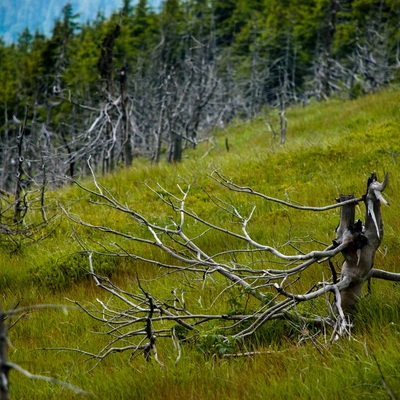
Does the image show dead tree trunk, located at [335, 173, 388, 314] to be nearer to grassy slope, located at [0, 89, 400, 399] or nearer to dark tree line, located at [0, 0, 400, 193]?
grassy slope, located at [0, 89, 400, 399]

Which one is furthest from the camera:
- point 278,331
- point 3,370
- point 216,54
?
point 216,54

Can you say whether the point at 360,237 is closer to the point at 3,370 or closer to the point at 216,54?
the point at 3,370

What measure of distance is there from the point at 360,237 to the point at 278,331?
30.9 inches

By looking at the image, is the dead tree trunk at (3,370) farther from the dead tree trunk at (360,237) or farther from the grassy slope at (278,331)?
the dead tree trunk at (360,237)

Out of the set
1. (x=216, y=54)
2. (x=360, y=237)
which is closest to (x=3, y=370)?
(x=360, y=237)

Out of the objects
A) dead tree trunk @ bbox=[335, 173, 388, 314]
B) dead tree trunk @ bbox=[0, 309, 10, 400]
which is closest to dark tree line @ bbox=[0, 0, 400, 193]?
dead tree trunk @ bbox=[335, 173, 388, 314]

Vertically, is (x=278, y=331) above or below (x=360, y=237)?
below

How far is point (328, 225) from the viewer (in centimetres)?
515

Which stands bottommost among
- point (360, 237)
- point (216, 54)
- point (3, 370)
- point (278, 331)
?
point (278, 331)

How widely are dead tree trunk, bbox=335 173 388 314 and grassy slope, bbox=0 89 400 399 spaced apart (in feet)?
0.91

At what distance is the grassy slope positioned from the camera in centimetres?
246

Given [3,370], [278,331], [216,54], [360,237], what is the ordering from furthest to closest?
[216,54], [278,331], [360,237], [3,370]

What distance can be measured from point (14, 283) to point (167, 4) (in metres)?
26.5

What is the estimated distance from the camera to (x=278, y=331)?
10.3 feet
